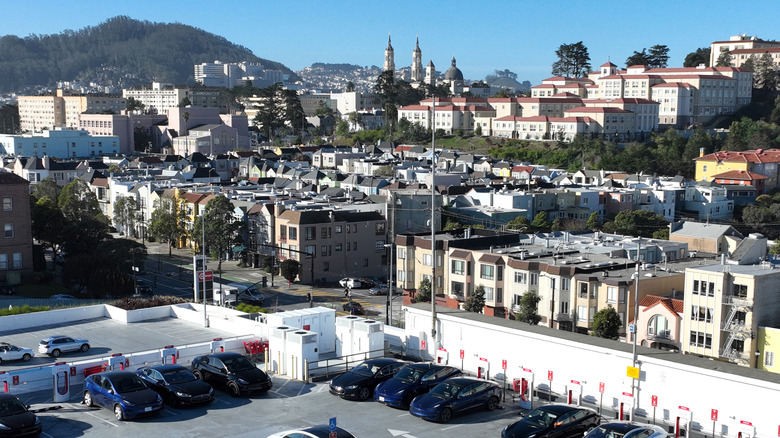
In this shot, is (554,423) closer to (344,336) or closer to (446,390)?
(446,390)

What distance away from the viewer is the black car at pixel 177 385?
50.0 feet

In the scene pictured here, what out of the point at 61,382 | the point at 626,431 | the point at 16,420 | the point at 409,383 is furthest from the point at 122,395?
the point at 626,431

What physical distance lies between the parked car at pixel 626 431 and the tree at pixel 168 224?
156 ft

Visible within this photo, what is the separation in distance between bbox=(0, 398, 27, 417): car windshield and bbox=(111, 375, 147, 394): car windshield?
1543mm

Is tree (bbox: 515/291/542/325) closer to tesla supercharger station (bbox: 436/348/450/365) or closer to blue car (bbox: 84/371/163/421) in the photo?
tesla supercharger station (bbox: 436/348/450/365)

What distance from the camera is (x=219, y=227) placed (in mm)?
54375

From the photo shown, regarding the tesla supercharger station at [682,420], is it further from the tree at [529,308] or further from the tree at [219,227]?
the tree at [219,227]

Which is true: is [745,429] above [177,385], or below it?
below

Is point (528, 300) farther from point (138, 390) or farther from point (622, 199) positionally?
point (622, 199)

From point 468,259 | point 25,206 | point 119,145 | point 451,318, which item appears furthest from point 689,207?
point 119,145

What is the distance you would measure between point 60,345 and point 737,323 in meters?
20.1

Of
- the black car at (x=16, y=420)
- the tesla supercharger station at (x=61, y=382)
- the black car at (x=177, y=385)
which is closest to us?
the black car at (x=16, y=420)

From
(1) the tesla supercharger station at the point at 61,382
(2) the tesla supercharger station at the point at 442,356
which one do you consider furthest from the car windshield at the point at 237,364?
(2) the tesla supercharger station at the point at 442,356

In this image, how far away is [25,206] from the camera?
43188 mm
